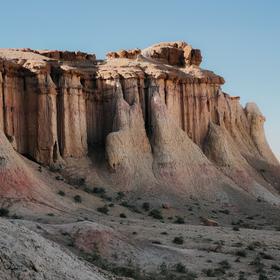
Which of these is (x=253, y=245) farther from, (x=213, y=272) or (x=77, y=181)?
(x=77, y=181)

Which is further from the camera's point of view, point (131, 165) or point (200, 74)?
point (200, 74)

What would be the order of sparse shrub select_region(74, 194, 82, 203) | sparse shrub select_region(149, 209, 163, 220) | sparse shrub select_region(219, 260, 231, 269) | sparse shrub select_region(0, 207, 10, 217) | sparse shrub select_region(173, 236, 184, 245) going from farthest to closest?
1. sparse shrub select_region(149, 209, 163, 220)
2. sparse shrub select_region(74, 194, 82, 203)
3. sparse shrub select_region(0, 207, 10, 217)
4. sparse shrub select_region(173, 236, 184, 245)
5. sparse shrub select_region(219, 260, 231, 269)

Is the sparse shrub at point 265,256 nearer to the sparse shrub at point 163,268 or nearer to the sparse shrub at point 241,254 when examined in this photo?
the sparse shrub at point 241,254

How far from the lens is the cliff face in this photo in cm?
3775

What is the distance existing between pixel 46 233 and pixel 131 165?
20.6m

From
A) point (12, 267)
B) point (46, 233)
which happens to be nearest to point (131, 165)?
point (46, 233)

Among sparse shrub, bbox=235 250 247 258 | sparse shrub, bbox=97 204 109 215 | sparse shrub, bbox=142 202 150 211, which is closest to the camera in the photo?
sparse shrub, bbox=235 250 247 258

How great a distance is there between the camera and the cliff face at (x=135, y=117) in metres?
37.8

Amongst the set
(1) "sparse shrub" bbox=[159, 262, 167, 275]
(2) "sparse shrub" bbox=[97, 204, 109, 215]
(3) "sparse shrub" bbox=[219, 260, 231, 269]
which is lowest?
(3) "sparse shrub" bbox=[219, 260, 231, 269]

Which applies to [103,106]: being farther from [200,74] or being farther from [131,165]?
[200,74]

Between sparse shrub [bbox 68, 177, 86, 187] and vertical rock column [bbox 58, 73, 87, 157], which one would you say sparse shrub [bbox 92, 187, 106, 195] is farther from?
vertical rock column [bbox 58, 73, 87, 157]

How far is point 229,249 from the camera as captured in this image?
23.5m

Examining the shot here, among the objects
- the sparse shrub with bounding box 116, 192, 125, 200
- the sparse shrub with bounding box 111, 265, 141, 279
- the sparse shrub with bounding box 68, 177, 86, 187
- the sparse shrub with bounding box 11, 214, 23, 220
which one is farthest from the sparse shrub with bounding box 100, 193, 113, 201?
the sparse shrub with bounding box 111, 265, 141, 279

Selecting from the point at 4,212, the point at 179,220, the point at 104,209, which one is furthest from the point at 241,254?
the point at 104,209
